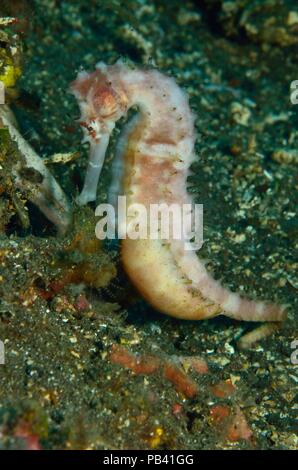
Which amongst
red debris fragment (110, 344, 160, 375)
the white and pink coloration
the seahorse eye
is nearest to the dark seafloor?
red debris fragment (110, 344, 160, 375)

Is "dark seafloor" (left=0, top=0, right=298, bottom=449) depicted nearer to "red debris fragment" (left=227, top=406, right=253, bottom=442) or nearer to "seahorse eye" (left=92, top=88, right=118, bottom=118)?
"red debris fragment" (left=227, top=406, right=253, bottom=442)

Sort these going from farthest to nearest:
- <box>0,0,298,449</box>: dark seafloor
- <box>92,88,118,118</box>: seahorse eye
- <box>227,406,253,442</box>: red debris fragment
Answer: <box>92,88,118,118</box>: seahorse eye < <box>227,406,253,442</box>: red debris fragment < <box>0,0,298,449</box>: dark seafloor

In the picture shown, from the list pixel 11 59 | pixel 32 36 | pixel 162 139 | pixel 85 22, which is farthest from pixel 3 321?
pixel 85 22

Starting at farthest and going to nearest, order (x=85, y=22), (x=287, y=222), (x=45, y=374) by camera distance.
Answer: (x=85, y=22)
(x=287, y=222)
(x=45, y=374)

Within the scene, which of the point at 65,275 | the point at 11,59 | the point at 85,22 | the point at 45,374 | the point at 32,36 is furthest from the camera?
the point at 85,22

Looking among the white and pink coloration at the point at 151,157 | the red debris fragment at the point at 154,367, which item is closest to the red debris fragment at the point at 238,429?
the red debris fragment at the point at 154,367

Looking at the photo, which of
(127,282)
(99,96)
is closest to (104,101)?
(99,96)
